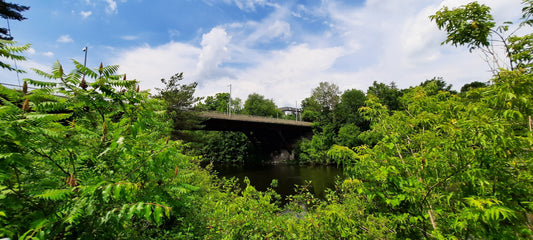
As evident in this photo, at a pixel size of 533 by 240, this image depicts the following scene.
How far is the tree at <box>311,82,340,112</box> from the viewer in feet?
165

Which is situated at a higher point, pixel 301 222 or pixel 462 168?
pixel 462 168

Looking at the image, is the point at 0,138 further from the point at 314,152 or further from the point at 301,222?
the point at 314,152

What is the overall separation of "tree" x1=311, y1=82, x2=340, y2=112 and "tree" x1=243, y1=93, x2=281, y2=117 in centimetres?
2036

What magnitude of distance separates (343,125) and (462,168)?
3570cm

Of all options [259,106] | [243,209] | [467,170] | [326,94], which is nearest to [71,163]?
[243,209]

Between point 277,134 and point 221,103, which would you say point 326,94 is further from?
point 221,103

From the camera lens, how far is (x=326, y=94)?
51562mm

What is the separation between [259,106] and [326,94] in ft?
86.2

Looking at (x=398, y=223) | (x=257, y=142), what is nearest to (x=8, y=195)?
(x=398, y=223)

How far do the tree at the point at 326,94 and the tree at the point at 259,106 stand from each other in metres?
20.4

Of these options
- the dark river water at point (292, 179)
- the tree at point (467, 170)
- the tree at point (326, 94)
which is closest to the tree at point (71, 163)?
the tree at point (467, 170)

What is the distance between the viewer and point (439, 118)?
3.41 meters

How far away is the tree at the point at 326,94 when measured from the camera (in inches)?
1983

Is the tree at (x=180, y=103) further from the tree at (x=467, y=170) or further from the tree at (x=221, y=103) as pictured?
the tree at (x=221, y=103)
